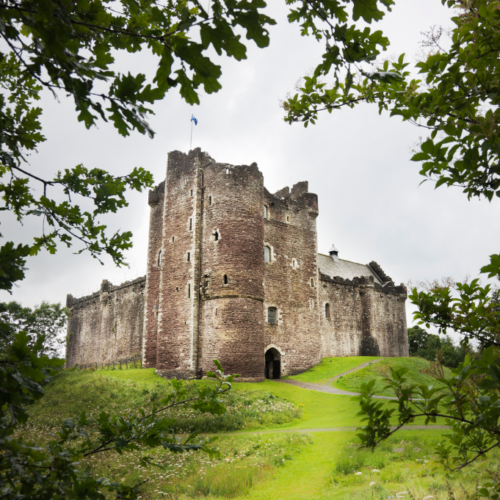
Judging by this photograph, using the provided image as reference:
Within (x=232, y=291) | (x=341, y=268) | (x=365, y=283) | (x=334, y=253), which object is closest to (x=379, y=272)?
(x=334, y=253)

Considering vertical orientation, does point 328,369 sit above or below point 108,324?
below

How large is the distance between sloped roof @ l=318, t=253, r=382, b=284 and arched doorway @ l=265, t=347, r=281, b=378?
1109cm

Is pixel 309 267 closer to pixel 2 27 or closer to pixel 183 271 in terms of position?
pixel 183 271

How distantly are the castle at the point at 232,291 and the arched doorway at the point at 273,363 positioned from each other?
0.07 m

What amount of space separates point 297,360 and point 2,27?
2803 cm

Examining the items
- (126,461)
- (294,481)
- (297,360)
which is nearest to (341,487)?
(294,481)

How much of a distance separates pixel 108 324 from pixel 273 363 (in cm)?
1649

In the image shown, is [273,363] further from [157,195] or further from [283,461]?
[283,461]

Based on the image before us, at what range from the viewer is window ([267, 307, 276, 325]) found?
2697cm

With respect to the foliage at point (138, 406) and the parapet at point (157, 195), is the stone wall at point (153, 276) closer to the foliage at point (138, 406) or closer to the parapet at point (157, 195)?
the parapet at point (157, 195)

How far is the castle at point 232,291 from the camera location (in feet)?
76.1

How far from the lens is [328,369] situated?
2784cm

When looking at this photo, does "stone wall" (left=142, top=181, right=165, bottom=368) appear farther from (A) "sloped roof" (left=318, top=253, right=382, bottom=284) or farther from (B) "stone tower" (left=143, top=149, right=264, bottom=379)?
(A) "sloped roof" (left=318, top=253, right=382, bottom=284)

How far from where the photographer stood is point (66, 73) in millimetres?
1731
